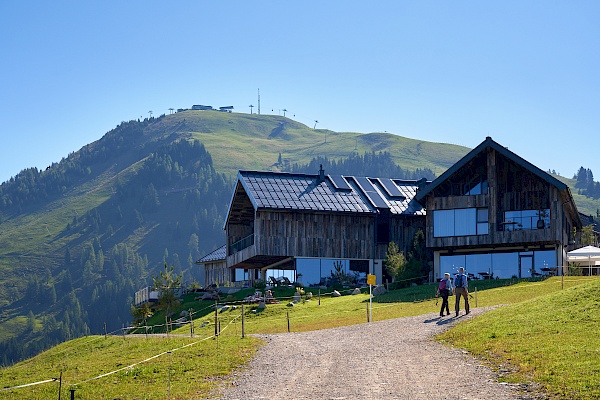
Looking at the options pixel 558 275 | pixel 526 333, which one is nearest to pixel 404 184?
pixel 558 275

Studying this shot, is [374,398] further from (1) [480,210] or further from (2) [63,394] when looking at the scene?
(1) [480,210]

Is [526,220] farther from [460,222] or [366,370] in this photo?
[366,370]

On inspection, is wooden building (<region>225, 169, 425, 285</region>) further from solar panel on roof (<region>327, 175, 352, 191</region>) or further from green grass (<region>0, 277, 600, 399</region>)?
green grass (<region>0, 277, 600, 399</region>)

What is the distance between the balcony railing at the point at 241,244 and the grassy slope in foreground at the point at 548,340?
1290 inches

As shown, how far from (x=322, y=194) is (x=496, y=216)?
12995mm

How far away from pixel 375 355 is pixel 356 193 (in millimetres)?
41307

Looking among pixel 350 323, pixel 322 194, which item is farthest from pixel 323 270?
pixel 350 323

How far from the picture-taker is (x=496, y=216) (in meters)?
63.2

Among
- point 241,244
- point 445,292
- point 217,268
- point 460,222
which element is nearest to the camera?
point 445,292

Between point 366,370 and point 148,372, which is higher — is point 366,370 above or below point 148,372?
above

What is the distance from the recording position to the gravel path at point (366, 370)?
2480cm

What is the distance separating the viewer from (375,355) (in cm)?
3106

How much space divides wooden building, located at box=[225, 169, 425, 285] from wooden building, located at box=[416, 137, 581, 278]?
5.48 meters

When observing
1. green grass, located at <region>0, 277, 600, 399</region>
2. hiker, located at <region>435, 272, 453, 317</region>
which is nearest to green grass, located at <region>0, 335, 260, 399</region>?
green grass, located at <region>0, 277, 600, 399</region>
